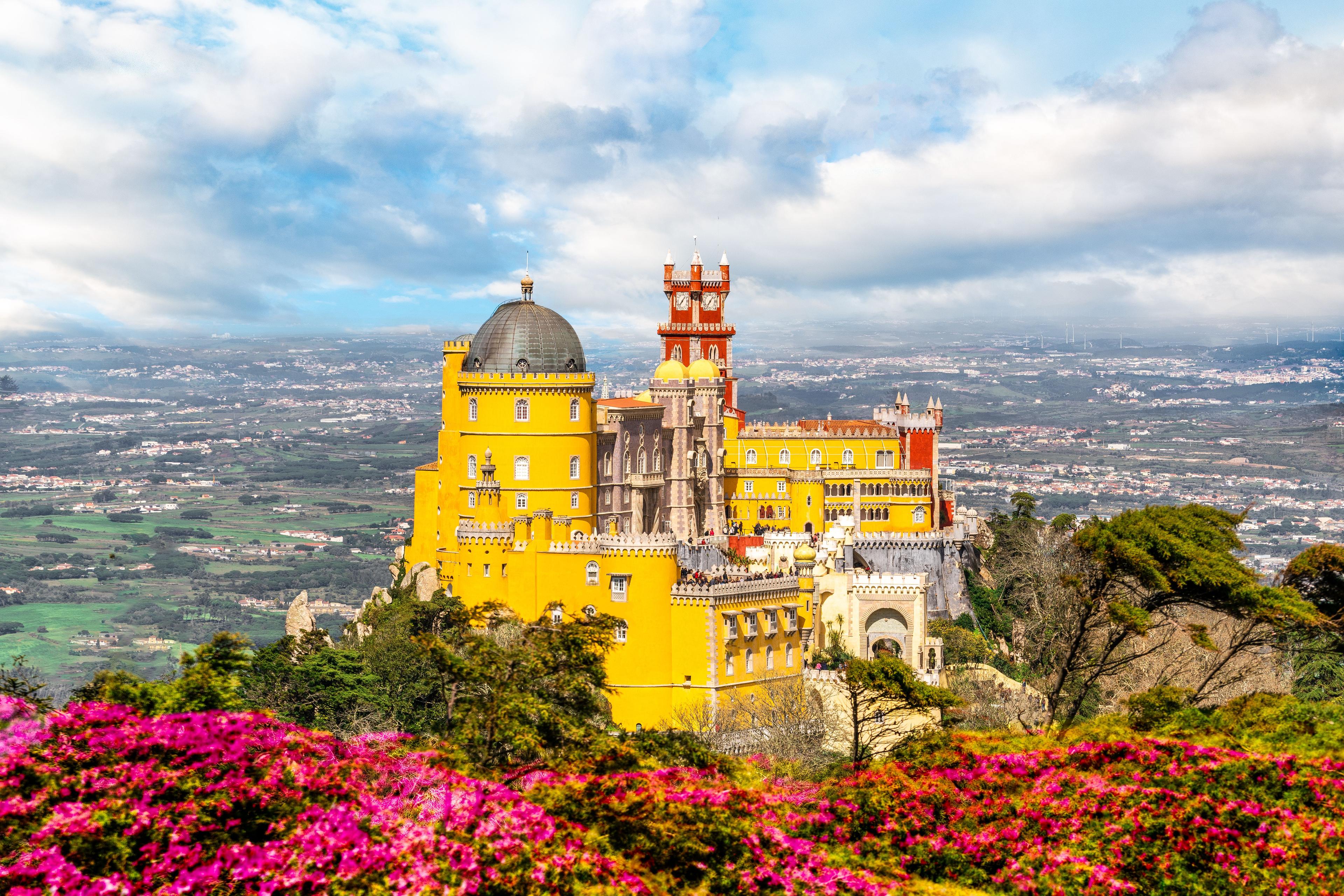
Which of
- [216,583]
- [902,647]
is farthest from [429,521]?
[216,583]

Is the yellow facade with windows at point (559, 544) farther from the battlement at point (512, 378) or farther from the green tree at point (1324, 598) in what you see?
the green tree at point (1324, 598)

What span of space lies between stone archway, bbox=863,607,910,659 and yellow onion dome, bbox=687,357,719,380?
18815mm

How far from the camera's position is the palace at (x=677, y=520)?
5809 cm

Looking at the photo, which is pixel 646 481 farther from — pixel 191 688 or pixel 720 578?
pixel 191 688

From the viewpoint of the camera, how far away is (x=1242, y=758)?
101 feet

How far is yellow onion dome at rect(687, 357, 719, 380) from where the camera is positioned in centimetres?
8135

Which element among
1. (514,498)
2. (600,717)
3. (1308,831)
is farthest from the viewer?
(514,498)

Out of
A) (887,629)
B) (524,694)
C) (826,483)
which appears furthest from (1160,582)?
(826,483)

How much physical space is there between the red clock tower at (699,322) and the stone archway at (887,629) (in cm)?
3066

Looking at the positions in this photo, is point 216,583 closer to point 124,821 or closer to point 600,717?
point 600,717

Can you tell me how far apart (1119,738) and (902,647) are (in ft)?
114

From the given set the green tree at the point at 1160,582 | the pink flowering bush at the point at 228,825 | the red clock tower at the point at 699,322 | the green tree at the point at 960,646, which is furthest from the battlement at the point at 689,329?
the pink flowering bush at the point at 228,825

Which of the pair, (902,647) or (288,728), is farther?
(902,647)

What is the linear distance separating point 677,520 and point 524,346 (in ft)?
46.1
